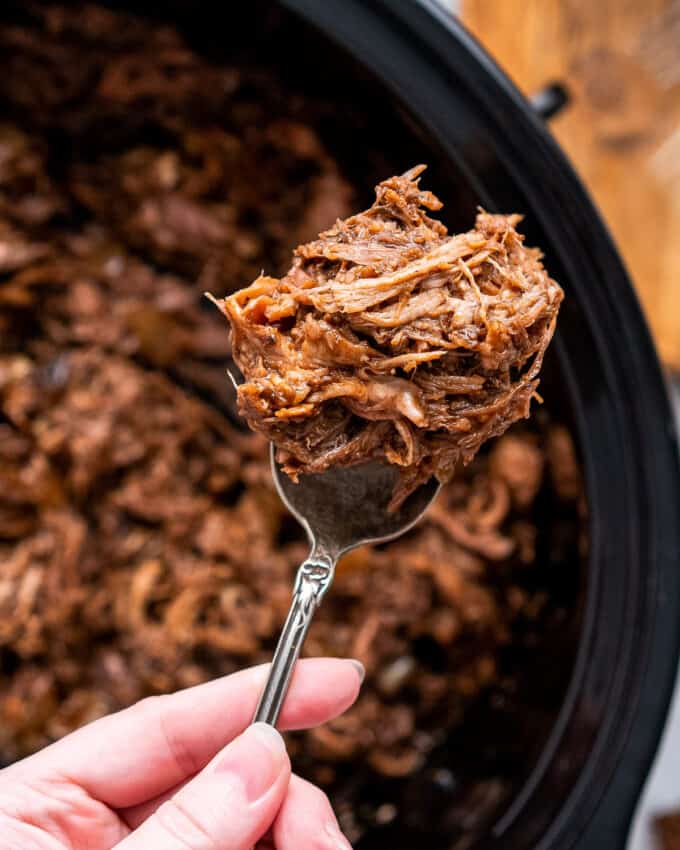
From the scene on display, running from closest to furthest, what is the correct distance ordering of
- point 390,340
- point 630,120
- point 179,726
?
point 390,340
point 179,726
point 630,120

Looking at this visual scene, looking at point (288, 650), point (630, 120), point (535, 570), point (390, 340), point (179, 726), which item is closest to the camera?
point (390, 340)

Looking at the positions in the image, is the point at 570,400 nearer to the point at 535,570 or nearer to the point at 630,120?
the point at 535,570

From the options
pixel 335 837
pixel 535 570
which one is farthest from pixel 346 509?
pixel 535 570

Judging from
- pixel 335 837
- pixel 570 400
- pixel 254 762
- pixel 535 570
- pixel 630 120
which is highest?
pixel 630 120

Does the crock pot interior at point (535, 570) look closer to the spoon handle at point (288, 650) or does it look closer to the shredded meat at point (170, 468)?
the shredded meat at point (170, 468)

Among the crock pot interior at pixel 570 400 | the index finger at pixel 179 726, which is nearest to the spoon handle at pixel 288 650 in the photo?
the index finger at pixel 179 726

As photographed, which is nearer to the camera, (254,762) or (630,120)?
(254,762)

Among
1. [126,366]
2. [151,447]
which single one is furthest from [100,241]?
[151,447]
